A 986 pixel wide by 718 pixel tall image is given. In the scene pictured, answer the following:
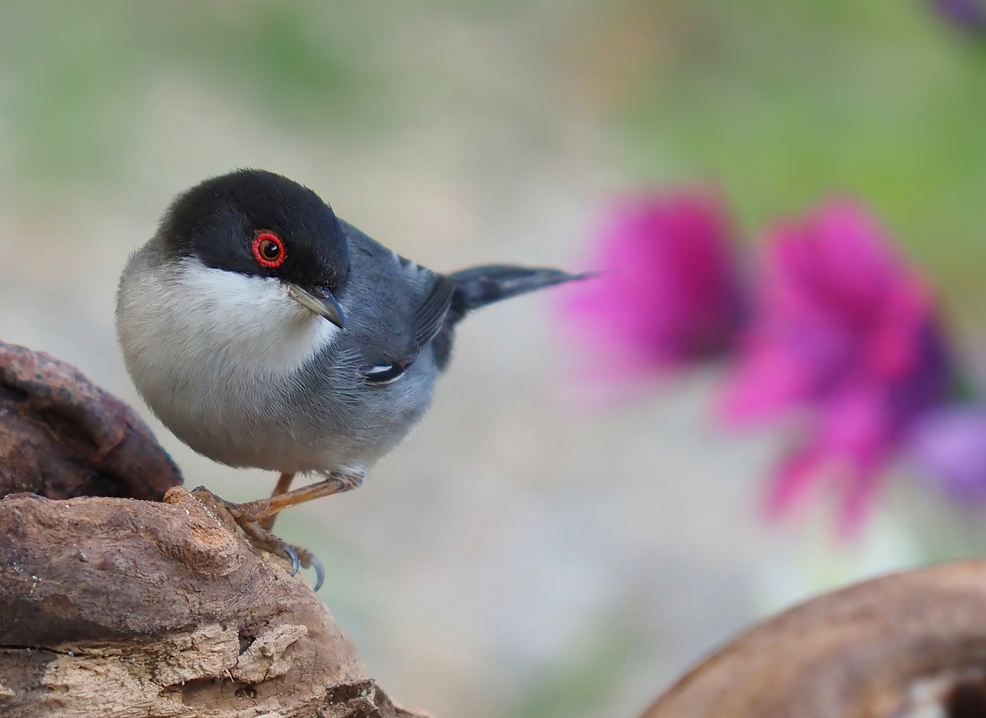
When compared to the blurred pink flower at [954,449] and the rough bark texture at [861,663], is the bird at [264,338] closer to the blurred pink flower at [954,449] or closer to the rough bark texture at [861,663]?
the rough bark texture at [861,663]

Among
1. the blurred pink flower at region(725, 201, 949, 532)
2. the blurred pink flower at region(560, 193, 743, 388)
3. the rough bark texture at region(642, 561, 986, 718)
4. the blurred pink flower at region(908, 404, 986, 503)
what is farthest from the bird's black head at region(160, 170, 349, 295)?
the blurred pink flower at region(908, 404, 986, 503)

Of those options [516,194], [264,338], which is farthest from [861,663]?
[516,194]

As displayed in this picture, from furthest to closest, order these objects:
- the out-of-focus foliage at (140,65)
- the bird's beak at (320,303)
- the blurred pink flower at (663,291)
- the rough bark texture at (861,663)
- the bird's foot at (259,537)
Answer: the out-of-focus foliage at (140,65) < the blurred pink flower at (663,291) < the bird's beak at (320,303) < the bird's foot at (259,537) < the rough bark texture at (861,663)

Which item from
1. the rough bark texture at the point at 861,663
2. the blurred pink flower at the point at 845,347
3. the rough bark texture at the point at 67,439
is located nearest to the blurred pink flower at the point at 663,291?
the blurred pink flower at the point at 845,347

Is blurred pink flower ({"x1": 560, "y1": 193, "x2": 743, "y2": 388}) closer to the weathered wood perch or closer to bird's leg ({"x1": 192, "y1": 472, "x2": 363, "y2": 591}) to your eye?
bird's leg ({"x1": 192, "y1": 472, "x2": 363, "y2": 591})

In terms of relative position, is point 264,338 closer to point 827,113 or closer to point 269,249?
point 269,249

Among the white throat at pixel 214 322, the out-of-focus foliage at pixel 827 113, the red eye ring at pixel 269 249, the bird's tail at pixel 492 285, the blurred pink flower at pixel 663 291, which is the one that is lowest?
the white throat at pixel 214 322

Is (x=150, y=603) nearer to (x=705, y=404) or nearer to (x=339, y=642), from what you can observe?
(x=339, y=642)

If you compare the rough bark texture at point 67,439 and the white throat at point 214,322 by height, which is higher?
the white throat at point 214,322
